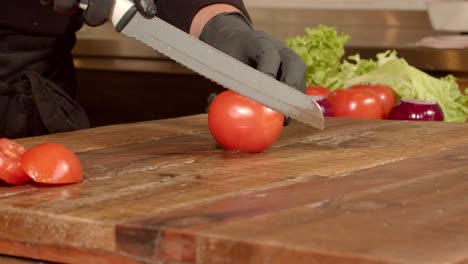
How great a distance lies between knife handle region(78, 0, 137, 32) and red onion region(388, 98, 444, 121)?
98 centimetres

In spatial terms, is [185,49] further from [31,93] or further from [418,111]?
[418,111]

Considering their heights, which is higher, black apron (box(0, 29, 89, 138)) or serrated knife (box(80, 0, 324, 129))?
serrated knife (box(80, 0, 324, 129))

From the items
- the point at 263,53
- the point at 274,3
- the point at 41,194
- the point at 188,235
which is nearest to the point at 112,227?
the point at 188,235

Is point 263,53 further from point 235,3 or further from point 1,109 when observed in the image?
point 1,109

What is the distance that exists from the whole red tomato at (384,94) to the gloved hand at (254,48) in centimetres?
47

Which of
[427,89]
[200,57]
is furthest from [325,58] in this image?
[200,57]

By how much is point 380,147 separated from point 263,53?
1.05 feet

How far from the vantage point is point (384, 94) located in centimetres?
253

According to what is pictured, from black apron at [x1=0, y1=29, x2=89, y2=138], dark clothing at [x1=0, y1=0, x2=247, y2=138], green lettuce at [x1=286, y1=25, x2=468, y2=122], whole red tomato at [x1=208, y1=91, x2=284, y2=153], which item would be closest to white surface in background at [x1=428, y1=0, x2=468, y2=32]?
green lettuce at [x1=286, y1=25, x2=468, y2=122]

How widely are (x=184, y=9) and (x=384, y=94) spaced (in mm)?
581

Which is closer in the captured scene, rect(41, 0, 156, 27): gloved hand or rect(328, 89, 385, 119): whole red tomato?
rect(41, 0, 156, 27): gloved hand

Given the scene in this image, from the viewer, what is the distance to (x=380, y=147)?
1743 millimetres

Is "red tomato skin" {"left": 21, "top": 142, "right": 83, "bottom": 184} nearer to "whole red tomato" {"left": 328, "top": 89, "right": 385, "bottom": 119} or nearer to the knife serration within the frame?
the knife serration

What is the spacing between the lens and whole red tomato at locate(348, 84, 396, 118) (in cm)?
250
